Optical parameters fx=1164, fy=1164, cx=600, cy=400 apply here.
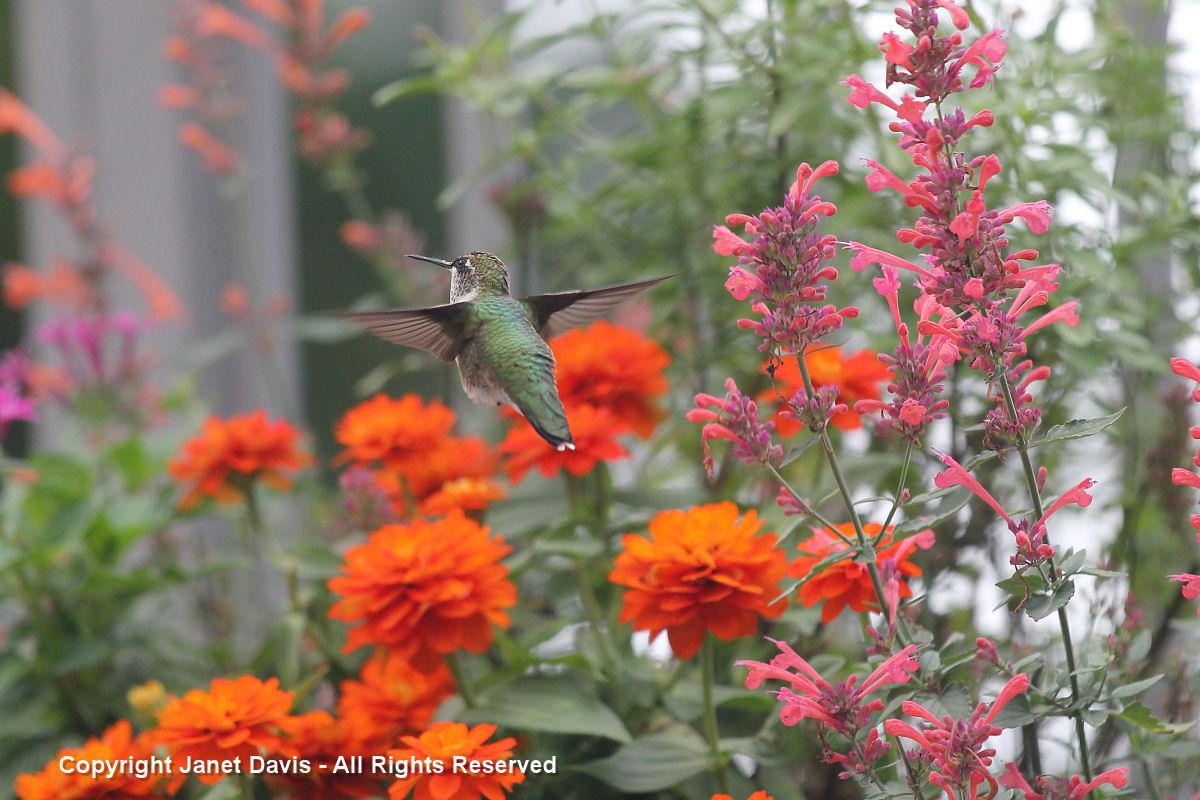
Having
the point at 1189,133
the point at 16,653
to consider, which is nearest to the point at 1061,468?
the point at 1189,133

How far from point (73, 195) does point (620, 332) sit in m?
0.84

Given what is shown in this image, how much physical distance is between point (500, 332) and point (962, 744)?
32 centimetres

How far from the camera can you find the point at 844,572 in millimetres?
591

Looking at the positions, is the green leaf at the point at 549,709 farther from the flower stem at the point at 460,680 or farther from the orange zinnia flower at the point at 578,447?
the orange zinnia flower at the point at 578,447

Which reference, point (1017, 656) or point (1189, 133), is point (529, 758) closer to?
point (1017, 656)

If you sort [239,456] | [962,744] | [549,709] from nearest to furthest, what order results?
[962,744] < [549,709] < [239,456]

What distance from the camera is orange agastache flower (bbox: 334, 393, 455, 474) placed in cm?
83

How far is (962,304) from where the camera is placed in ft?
1.57

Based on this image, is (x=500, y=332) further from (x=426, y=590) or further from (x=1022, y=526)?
(x=1022, y=526)

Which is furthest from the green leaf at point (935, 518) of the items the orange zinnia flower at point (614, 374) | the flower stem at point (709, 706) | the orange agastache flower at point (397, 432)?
the orange agastache flower at point (397, 432)

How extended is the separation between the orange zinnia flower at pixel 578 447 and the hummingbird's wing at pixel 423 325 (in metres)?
0.11

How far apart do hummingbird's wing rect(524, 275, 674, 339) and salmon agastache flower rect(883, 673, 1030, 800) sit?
0.82ft

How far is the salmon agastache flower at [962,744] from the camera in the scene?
47cm

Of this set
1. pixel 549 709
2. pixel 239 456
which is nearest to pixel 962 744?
pixel 549 709
